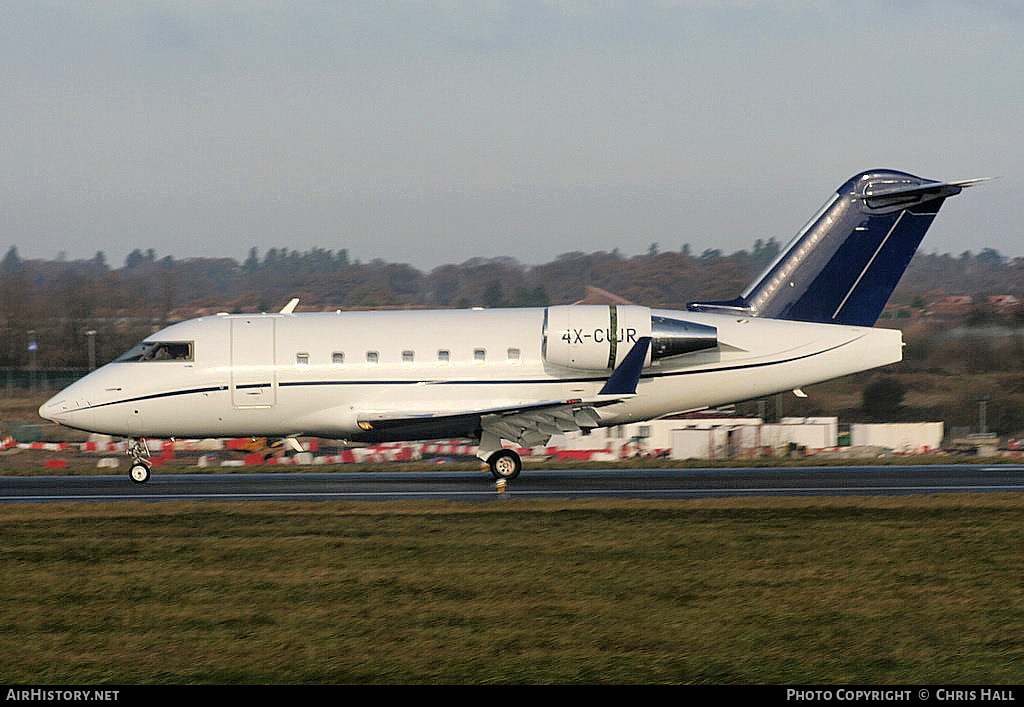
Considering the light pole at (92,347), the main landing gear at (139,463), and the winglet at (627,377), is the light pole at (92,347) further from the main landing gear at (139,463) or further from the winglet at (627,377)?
the winglet at (627,377)

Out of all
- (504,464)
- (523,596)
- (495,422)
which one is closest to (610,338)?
(495,422)

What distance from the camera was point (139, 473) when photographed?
A: 28.3 metres

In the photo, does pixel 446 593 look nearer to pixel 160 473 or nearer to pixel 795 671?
pixel 795 671

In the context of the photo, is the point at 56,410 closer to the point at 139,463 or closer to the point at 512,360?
the point at 139,463

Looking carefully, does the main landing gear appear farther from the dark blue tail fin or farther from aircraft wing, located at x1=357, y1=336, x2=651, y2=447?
the dark blue tail fin

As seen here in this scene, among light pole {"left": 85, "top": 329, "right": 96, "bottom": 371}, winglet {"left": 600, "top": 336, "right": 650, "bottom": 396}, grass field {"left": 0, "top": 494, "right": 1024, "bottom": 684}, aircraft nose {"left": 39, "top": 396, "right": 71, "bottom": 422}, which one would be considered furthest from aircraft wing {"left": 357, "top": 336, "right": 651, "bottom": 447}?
light pole {"left": 85, "top": 329, "right": 96, "bottom": 371}

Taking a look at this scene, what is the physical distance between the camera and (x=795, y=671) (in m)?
9.73

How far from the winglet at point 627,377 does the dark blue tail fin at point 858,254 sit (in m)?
4.41

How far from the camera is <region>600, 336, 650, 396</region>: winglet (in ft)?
87.0

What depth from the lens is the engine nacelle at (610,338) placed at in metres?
27.3

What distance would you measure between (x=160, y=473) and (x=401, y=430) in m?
9.03

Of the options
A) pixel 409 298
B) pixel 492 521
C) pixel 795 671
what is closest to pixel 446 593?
pixel 795 671

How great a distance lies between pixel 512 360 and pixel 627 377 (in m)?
2.88

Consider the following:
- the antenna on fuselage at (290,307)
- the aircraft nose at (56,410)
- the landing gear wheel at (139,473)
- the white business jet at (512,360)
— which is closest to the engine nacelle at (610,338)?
the white business jet at (512,360)
